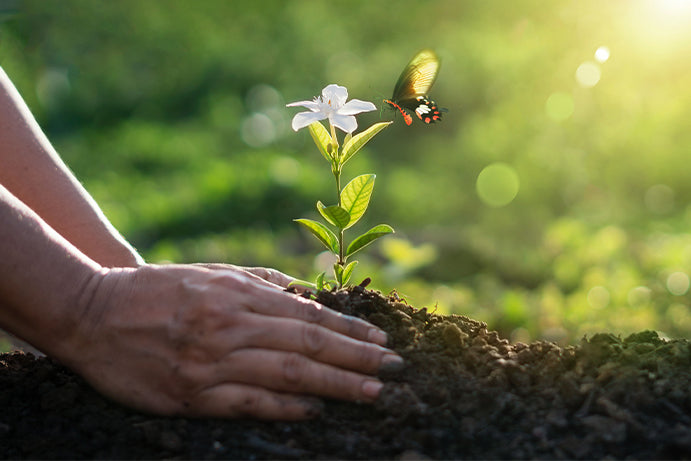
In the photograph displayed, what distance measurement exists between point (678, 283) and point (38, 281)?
14.3 feet

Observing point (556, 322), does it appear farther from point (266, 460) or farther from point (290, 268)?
point (266, 460)

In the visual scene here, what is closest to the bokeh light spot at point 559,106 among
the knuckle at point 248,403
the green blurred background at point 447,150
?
the green blurred background at point 447,150

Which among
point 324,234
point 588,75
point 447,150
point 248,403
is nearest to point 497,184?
point 447,150

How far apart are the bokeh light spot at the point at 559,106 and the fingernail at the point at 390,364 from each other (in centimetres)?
647

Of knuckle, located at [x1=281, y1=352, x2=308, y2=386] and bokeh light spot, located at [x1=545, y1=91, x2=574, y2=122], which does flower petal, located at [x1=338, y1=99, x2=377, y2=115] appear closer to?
knuckle, located at [x1=281, y1=352, x2=308, y2=386]

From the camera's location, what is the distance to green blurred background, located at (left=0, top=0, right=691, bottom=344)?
4.84 metres

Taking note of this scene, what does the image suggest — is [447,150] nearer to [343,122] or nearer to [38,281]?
[343,122]

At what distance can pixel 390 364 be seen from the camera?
152cm

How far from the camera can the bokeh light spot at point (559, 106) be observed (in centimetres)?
732

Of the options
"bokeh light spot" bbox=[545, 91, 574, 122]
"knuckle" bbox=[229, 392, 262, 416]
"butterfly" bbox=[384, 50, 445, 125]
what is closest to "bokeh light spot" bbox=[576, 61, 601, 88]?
"bokeh light spot" bbox=[545, 91, 574, 122]

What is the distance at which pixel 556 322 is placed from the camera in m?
4.04

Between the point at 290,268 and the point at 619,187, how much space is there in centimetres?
419

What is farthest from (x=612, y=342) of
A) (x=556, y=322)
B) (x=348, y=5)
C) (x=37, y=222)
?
(x=348, y=5)

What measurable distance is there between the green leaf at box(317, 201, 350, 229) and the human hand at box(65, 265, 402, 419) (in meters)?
0.29
